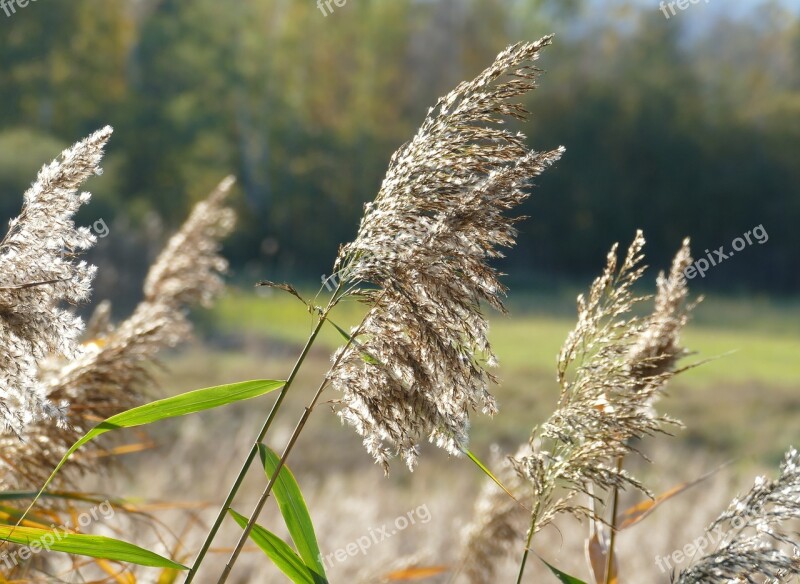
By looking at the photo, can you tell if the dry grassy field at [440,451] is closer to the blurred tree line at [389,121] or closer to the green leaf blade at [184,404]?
the green leaf blade at [184,404]

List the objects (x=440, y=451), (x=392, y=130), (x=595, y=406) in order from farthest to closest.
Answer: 1. (x=392, y=130)
2. (x=440, y=451)
3. (x=595, y=406)

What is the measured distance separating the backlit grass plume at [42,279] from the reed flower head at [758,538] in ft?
2.48

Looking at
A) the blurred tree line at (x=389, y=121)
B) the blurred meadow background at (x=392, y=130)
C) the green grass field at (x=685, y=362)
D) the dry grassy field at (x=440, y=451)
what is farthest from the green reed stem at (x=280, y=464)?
the blurred tree line at (x=389, y=121)

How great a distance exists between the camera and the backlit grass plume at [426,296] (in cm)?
124

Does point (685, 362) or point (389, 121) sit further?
point (389, 121)

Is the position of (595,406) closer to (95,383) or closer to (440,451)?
(95,383)

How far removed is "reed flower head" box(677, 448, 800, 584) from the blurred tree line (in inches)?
1463

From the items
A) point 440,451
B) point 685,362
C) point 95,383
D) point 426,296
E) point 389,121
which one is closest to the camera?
point 426,296

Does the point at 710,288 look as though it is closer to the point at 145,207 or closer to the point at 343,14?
the point at 343,14

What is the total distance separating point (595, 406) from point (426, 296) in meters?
0.30

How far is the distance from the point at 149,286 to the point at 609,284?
155 cm

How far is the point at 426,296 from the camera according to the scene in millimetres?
1254

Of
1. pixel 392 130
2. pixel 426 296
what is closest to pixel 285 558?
pixel 426 296

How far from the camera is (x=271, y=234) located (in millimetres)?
42375
